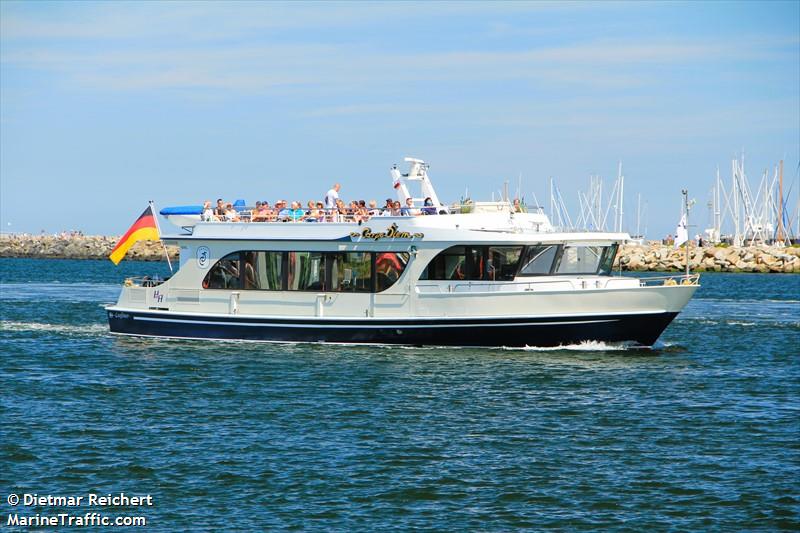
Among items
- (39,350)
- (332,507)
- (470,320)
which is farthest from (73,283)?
(332,507)

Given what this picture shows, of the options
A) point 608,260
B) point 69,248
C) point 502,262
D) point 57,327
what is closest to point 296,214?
point 502,262

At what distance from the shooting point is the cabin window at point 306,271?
99.9ft

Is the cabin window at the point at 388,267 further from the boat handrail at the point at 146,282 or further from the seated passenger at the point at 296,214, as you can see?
the boat handrail at the point at 146,282

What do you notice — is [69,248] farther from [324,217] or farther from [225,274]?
[324,217]

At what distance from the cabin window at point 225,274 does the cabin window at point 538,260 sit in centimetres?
803

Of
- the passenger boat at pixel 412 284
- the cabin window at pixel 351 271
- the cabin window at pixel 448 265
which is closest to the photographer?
the passenger boat at pixel 412 284

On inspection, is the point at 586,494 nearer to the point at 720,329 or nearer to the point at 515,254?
the point at 515,254

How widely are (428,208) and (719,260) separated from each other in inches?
2976

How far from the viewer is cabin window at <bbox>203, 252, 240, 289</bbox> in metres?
31.3

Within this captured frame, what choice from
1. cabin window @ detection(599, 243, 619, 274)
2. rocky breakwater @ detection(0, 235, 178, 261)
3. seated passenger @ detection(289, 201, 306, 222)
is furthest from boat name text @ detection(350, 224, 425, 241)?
rocky breakwater @ detection(0, 235, 178, 261)

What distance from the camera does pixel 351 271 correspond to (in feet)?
99.0

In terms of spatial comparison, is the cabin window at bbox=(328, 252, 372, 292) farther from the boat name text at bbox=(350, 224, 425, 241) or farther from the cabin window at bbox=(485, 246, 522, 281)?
the cabin window at bbox=(485, 246, 522, 281)

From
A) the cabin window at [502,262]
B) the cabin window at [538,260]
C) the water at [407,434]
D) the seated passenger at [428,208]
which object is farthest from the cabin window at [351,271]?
the cabin window at [538,260]

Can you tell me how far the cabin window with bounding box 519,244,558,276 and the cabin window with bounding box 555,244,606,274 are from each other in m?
0.27
